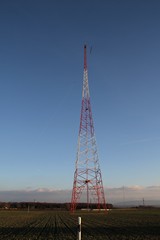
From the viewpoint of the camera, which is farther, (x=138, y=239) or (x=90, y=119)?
(x=90, y=119)

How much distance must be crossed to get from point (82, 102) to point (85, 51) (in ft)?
36.6

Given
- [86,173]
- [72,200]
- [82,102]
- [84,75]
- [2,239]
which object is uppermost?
[84,75]

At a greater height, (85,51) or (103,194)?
(85,51)

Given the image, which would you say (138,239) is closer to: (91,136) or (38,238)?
(38,238)

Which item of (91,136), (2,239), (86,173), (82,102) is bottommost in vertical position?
(2,239)

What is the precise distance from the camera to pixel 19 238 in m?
21.6

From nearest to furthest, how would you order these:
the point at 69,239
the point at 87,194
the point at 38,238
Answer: the point at 69,239 → the point at 38,238 → the point at 87,194

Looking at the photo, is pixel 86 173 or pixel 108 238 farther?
pixel 86 173

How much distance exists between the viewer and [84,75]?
7319 centimetres

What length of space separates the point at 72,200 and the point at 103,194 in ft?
22.8

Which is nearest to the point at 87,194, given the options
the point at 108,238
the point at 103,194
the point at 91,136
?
the point at 103,194

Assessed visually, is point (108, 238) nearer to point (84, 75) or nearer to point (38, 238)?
point (38, 238)

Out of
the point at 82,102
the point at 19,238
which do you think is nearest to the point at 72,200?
the point at 82,102

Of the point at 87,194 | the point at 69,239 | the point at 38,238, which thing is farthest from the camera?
the point at 87,194
